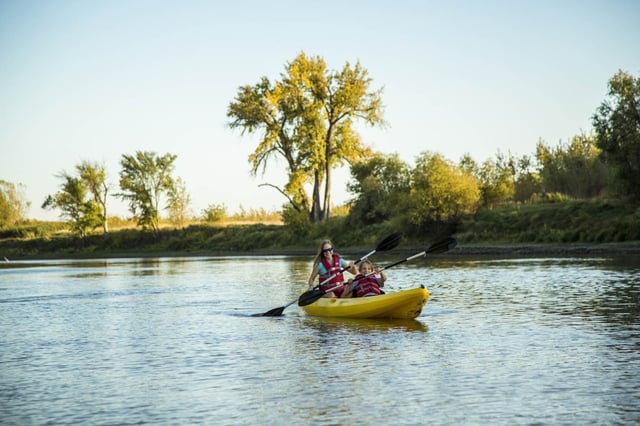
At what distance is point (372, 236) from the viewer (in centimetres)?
5312

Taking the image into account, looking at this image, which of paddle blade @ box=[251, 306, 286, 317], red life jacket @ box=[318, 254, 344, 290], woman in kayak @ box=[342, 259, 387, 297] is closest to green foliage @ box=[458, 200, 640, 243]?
red life jacket @ box=[318, 254, 344, 290]

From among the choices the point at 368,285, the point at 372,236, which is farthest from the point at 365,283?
the point at 372,236

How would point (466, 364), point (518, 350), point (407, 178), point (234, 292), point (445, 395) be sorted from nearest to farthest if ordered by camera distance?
point (445, 395)
point (466, 364)
point (518, 350)
point (234, 292)
point (407, 178)

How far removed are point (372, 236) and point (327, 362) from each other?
41.3m

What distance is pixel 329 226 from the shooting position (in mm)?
58688

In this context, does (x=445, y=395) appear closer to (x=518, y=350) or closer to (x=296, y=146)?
(x=518, y=350)

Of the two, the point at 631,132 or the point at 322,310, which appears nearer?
the point at 322,310

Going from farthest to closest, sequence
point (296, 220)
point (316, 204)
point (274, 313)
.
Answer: point (316, 204), point (296, 220), point (274, 313)

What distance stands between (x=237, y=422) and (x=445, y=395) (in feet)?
8.13

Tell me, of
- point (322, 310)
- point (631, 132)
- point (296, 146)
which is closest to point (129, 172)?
point (296, 146)

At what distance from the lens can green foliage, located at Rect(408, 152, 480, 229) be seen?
47.6 metres

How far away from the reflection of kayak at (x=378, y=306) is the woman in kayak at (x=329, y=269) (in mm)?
418

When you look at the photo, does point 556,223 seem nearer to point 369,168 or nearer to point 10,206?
point 369,168

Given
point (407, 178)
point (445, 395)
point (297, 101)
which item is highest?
point (297, 101)
